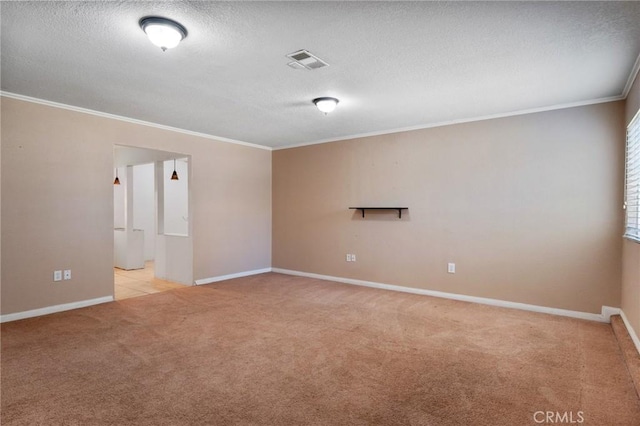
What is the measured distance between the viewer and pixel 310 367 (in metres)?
2.71

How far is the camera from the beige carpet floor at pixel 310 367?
211 cm

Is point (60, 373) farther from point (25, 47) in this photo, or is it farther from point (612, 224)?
point (612, 224)

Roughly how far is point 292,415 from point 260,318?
1.91 meters

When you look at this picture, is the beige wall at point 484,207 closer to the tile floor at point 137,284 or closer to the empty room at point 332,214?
the empty room at point 332,214

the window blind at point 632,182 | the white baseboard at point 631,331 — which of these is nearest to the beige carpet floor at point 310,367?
the white baseboard at point 631,331

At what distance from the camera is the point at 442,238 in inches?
193

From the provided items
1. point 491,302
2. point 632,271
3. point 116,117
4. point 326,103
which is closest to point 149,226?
point 116,117

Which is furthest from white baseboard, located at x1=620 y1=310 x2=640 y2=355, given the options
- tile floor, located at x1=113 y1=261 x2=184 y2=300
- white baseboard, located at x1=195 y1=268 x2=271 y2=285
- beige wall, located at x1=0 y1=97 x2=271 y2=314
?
tile floor, located at x1=113 y1=261 x2=184 y2=300

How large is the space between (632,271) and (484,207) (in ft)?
5.46

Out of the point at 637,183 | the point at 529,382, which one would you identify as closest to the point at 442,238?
the point at 637,183

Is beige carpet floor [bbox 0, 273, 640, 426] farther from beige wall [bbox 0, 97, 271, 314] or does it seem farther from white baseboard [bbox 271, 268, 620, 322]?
beige wall [bbox 0, 97, 271, 314]

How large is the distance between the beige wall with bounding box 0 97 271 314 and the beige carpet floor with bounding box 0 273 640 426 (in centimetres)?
42

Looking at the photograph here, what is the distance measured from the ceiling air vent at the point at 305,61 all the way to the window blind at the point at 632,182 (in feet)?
8.90

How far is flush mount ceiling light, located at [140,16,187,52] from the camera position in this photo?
226cm
